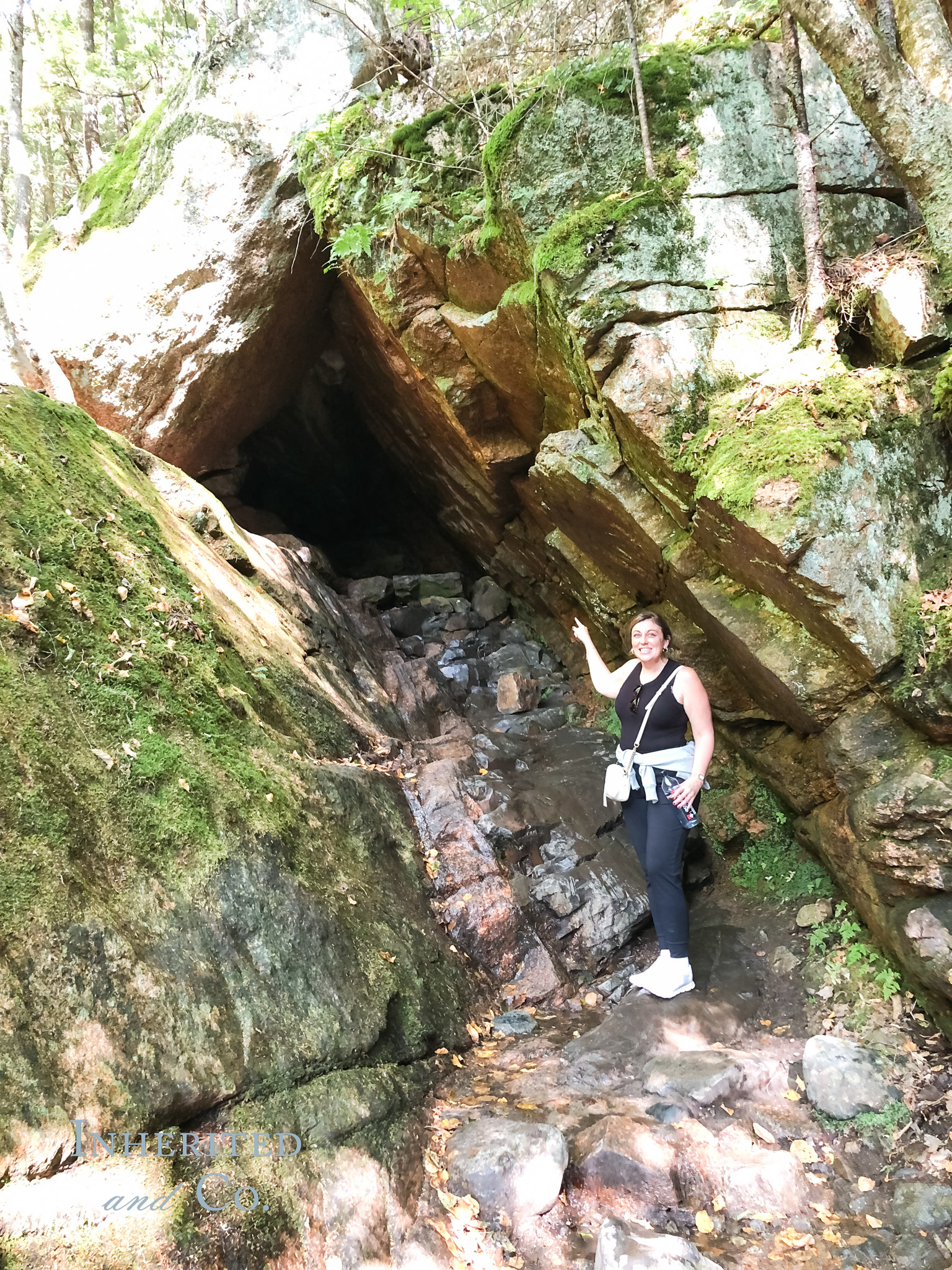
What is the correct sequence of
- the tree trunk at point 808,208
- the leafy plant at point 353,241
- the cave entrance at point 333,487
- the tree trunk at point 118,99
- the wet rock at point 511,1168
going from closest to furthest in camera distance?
the wet rock at point 511,1168
the tree trunk at point 808,208
the leafy plant at point 353,241
the cave entrance at point 333,487
the tree trunk at point 118,99

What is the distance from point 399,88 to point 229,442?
Result: 627 centimetres

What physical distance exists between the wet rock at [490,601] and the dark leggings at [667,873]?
8321mm

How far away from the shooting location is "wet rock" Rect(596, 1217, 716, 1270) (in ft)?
9.78

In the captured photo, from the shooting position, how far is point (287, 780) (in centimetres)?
525

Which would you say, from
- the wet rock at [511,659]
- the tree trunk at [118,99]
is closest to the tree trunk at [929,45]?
the wet rock at [511,659]

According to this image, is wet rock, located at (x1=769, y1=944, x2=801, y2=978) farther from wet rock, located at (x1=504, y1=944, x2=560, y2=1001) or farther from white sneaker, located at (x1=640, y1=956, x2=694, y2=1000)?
wet rock, located at (x1=504, y1=944, x2=560, y2=1001)

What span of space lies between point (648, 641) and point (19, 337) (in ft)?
26.5

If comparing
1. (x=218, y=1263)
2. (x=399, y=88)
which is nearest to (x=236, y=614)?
(x=218, y=1263)

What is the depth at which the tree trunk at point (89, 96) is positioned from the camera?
1488 cm

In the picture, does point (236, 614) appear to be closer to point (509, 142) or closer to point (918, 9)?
point (509, 142)

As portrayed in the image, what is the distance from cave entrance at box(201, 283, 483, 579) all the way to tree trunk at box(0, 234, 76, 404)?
4461mm

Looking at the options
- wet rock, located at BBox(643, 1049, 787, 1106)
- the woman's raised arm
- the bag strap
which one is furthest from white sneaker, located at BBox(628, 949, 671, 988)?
the woman's raised arm

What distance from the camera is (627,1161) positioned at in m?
3.59

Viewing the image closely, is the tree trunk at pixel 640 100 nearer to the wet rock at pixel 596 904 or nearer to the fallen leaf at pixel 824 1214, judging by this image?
the wet rock at pixel 596 904
